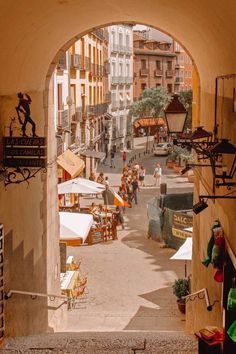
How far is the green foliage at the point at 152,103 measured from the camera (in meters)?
54.2

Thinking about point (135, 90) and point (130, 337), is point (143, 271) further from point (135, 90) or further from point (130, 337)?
point (135, 90)

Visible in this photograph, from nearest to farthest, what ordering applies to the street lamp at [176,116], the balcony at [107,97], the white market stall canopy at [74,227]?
the street lamp at [176,116] → the white market stall canopy at [74,227] → the balcony at [107,97]

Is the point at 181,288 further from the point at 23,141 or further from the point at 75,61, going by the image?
the point at 75,61

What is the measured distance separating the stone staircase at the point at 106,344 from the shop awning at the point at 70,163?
12941 millimetres

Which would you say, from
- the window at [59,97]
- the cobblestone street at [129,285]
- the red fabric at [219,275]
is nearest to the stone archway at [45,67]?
the red fabric at [219,275]

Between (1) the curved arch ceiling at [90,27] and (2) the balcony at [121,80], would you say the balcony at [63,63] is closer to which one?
(1) the curved arch ceiling at [90,27]

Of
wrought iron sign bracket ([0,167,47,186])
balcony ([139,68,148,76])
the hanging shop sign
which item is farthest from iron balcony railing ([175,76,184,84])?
wrought iron sign bracket ([0,167,47,186])

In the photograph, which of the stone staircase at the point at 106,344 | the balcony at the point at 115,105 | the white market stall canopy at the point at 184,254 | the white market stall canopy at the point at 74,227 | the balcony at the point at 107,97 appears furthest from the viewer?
the balcony at the point at 115,105

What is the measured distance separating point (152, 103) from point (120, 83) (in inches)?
145

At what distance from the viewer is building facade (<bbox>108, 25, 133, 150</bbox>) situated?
50156 mm

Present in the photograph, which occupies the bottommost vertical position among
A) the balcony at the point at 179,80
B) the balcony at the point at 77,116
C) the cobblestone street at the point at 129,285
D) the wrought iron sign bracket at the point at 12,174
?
the cobblestone street at the point at 129,285

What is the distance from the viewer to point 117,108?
52125 mm

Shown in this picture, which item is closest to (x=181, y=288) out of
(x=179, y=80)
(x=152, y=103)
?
(x=152, y=103)

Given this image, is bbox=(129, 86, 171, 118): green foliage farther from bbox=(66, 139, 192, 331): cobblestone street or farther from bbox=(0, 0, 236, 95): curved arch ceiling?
bbox=(0, 0, 236, 95): curved arch ceiling
